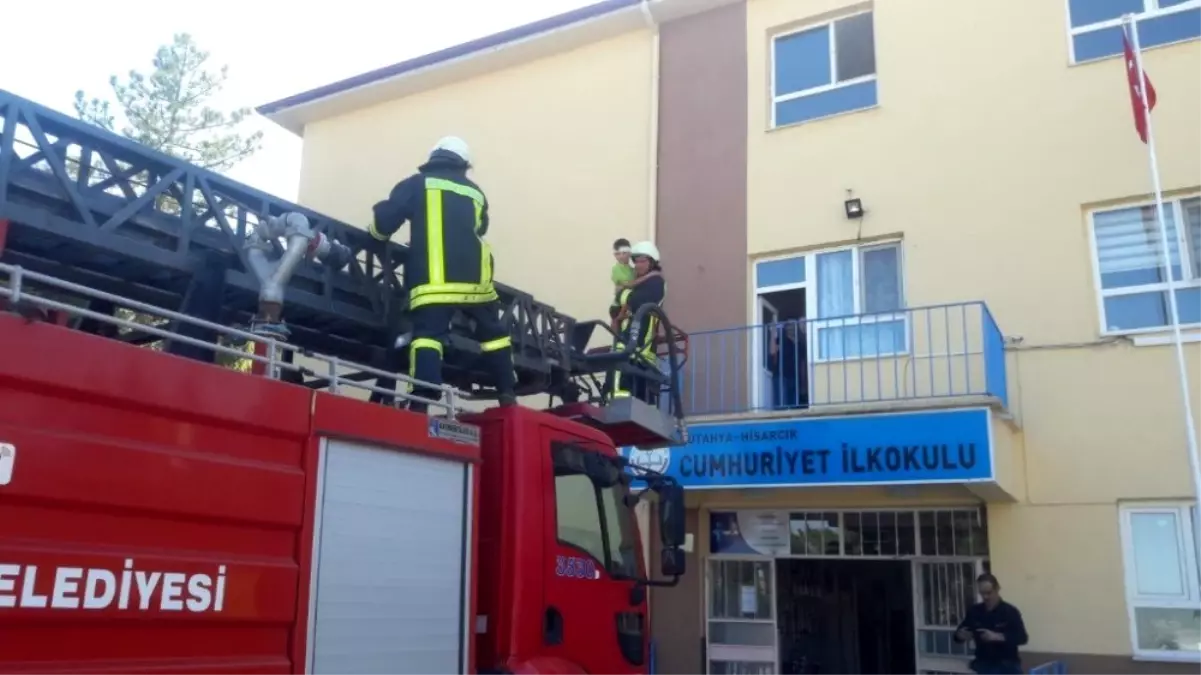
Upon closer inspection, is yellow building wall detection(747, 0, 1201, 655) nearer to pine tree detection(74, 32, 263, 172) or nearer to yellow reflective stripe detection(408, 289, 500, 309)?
yellow reflective stripe detection(408, 289, 500, 309)

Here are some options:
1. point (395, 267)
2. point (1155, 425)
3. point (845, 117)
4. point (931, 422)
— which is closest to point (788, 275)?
point (845, 117)

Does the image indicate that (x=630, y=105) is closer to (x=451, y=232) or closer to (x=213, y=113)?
(x=451, y=232)

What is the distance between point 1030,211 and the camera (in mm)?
10438

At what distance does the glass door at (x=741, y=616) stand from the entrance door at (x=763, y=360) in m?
1.72

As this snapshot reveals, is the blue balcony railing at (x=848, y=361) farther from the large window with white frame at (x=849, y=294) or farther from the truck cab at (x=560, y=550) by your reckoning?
the truck cab at (x=560, y=550)

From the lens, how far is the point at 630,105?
13352 mm

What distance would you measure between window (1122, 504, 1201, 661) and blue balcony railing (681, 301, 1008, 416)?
1.64m

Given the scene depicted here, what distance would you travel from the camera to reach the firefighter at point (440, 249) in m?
5.84

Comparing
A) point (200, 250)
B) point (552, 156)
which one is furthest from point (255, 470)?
point (552, 156)

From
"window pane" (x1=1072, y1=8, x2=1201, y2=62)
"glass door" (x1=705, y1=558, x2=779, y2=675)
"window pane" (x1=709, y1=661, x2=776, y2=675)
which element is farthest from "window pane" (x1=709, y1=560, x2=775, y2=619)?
"window pane" (x1=1072, y1=8, x2=1201, y2=62)

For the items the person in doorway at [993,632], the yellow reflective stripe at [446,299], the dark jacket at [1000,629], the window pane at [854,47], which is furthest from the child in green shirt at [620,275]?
the dark jacket at [1000,629]

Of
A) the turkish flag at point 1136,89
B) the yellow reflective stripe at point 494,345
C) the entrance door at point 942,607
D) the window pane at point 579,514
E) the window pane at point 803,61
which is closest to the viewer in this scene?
the window pane at point 579,514

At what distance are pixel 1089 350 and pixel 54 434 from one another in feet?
29.4

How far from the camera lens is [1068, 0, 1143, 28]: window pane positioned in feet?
35.0
